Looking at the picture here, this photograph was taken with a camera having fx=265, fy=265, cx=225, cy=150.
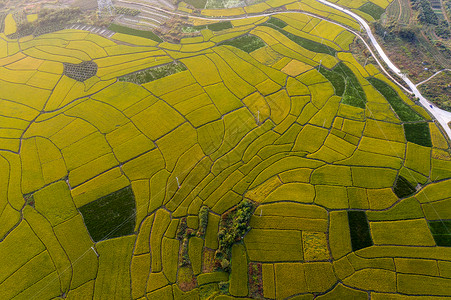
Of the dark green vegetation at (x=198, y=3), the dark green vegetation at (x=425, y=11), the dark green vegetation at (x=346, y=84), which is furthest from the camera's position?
the dark green vegetation at (x=198, y=3)

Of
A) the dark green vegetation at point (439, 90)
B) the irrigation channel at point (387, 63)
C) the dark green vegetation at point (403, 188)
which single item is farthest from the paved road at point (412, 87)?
the dark green vegetation at point (403, 188)

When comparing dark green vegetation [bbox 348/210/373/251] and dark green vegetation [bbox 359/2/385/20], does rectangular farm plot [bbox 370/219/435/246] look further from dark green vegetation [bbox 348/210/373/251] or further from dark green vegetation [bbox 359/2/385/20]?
dark green vegetation [bbox 359/2/385/20]

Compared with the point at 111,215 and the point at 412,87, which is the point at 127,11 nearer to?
the point at 111,215

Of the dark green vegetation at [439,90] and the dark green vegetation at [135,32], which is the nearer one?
the dark green vegetation at [439,90]

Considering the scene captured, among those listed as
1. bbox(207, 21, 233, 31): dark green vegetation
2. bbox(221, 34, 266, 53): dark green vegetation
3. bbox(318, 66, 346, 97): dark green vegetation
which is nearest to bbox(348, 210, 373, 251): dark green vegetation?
bbox(318, 66, 346, 97): dark green vegetation

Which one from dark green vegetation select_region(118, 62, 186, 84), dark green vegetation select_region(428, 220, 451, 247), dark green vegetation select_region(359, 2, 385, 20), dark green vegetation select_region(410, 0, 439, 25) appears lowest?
dark green vegetation select_region(118, 62, 186, 84)

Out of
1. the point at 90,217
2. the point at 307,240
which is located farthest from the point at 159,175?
the point at 307,240

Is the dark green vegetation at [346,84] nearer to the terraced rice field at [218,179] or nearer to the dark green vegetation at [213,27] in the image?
the terraced rice field at [218,179]
